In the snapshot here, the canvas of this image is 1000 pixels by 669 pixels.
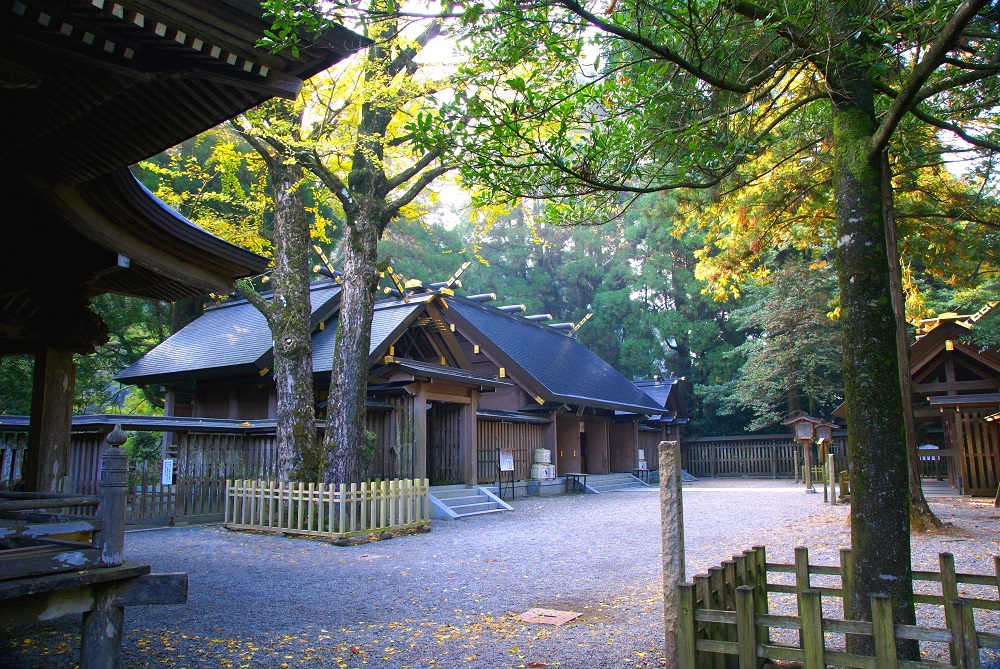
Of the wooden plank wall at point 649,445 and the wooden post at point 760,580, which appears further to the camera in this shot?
the wooden plank wall at point 649,445

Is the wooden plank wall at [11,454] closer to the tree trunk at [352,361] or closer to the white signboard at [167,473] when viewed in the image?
the white signboard at [167,473]

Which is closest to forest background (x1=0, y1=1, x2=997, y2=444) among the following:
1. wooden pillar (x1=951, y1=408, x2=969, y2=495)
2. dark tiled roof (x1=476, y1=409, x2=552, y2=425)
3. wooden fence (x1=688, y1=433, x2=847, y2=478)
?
wooden fence (x1=688, y1=433, x2=847, y2=478)

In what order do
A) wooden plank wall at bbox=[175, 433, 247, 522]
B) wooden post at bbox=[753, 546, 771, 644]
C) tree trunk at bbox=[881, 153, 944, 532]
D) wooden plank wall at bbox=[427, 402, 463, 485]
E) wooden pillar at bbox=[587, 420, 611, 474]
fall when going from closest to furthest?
wooden post at bbox=[753, 546, 771, 644], tree trunk at bbox=[881, 153, 944, 532], wooden plank wall at bbox=[175, 433, 247, 522], wooden plank wall at bbox=[427, 402, 463, 485], wooden pillar at bbox=[587, 420, 611, 474]

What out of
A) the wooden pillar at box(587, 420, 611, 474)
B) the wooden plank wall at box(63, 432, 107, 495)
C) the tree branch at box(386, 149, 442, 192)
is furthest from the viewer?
the wooden pillar at box(587, 420, 611, 474)

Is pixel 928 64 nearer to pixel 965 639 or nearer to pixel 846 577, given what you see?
pixel 965 639

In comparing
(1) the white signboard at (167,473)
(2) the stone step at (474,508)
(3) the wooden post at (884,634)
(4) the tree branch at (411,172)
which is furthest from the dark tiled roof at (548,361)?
(3) the wooden post at (884,634)

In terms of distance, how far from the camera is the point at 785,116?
5.56m

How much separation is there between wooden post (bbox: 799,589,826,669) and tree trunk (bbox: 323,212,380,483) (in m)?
10.2

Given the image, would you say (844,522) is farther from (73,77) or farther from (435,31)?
(73,77)

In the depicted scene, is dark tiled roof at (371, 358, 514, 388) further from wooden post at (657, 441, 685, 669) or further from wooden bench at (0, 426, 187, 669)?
wooden post at (657, 441, 685, 669)

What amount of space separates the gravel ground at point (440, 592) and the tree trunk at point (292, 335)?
1688 millimetres

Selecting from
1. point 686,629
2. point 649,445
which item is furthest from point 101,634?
point 649,445

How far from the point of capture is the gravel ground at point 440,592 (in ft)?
16.8

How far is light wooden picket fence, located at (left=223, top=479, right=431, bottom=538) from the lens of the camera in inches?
462
